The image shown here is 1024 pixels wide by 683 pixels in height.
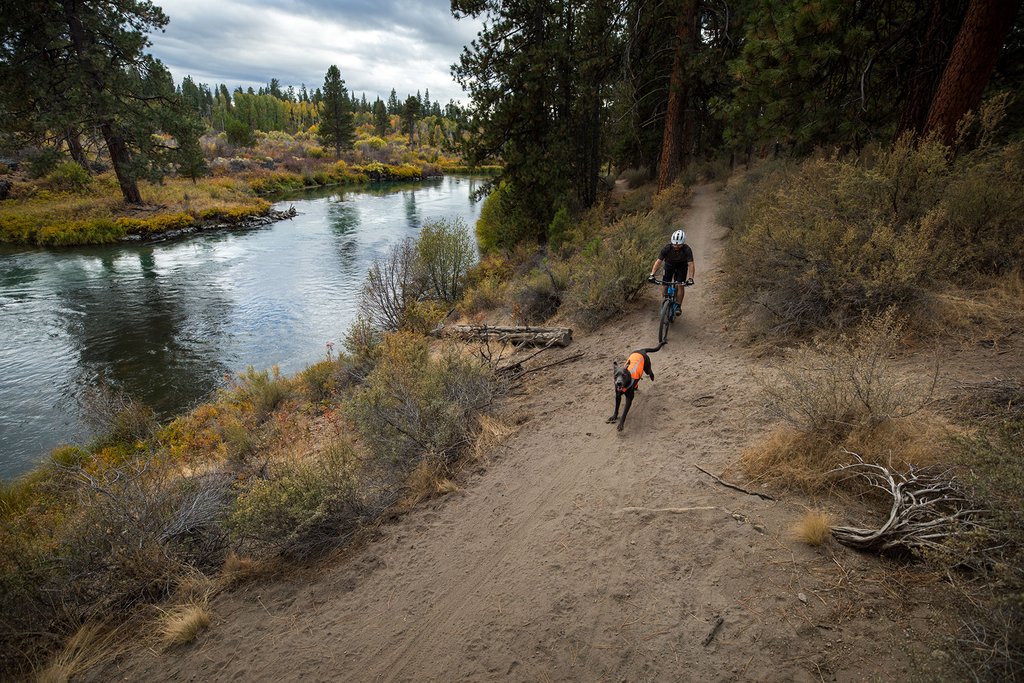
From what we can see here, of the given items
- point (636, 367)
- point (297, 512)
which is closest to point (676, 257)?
point (636, 367)

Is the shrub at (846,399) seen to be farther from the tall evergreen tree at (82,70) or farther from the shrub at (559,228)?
the tall evergreen tree at (82,70)

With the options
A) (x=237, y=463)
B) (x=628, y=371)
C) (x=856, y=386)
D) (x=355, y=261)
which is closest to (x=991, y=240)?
(x=856, y=386)

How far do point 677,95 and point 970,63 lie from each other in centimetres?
1056

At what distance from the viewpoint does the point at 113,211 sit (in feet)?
97.3

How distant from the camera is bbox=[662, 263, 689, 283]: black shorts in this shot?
325 inches

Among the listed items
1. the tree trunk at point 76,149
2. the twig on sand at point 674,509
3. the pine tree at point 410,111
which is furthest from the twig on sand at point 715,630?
the pine tree at point 410,111

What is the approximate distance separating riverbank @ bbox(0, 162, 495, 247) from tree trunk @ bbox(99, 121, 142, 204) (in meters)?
1.43

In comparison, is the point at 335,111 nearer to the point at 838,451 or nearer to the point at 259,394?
the point at 259,394

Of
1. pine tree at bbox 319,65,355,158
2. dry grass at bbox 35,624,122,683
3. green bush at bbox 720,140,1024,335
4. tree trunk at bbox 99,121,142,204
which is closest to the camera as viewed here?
dry grass at bbox 35,624,122,683

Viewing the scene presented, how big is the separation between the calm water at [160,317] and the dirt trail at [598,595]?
10092mm

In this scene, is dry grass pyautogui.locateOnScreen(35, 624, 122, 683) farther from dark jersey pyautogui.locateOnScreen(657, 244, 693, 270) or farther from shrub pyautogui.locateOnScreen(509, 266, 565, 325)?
shrub pyautogui.locateOnScreen(509, 266, 565, 325)

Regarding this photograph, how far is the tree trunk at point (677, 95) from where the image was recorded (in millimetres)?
15219

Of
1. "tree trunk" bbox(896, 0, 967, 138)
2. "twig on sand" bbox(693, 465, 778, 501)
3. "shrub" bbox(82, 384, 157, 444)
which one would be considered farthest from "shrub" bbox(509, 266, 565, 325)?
"shrub" bbox(82, 384, 157, 444)

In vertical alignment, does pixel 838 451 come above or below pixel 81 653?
above
